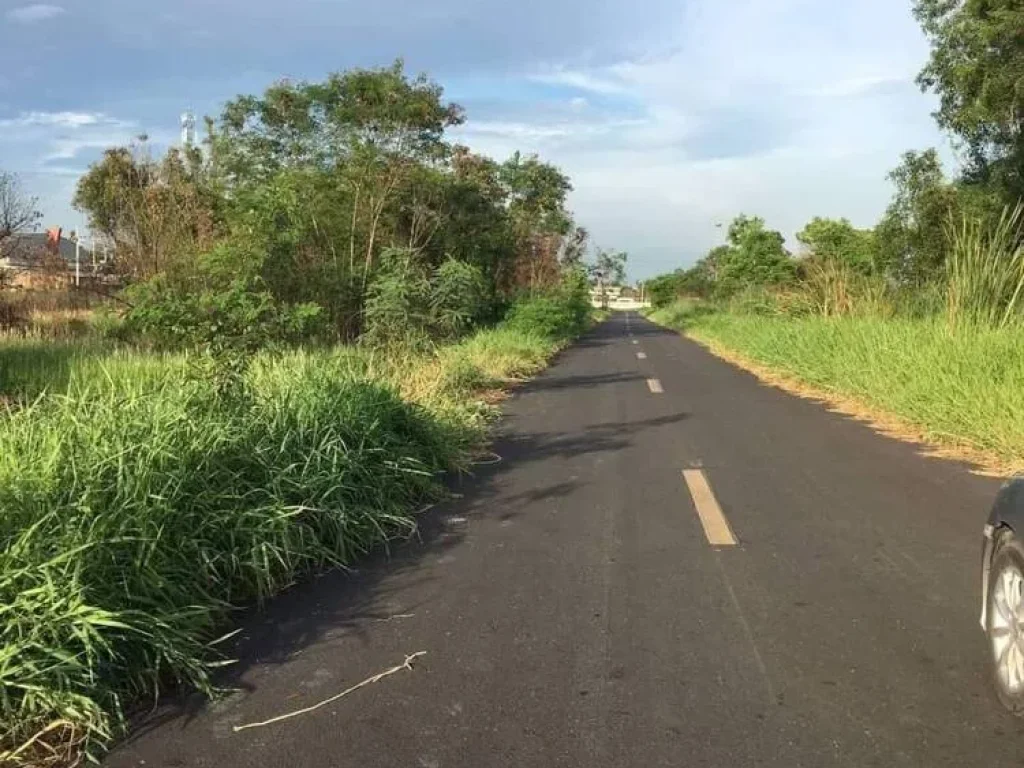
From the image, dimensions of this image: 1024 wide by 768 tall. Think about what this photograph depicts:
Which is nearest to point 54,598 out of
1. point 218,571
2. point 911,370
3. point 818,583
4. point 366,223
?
point 218,571

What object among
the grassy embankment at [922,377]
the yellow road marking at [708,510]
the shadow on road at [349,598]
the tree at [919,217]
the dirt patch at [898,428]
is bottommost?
the shadow on road at [349,598]

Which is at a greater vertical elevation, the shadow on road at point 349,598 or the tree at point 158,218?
the tree at point 158,218

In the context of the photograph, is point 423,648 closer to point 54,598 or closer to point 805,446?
point 54,598

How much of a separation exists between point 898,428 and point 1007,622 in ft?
27.1

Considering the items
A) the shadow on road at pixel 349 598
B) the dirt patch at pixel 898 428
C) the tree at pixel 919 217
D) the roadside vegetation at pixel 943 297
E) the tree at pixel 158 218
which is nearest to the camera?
the shadow on road at pixel 349 598

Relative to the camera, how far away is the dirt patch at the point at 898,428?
918 cm

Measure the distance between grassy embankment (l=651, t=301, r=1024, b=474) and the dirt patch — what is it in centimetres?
2

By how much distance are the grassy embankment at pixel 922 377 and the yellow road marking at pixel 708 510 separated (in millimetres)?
2866

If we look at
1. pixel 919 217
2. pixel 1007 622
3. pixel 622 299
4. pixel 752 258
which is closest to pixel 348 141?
pixel 919 217

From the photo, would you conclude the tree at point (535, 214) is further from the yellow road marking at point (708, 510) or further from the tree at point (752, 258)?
the yellow road marking at point (708, 510)

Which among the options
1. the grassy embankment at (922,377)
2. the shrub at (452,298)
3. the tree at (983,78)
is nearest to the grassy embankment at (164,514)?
the grassy embankment at (922,377)

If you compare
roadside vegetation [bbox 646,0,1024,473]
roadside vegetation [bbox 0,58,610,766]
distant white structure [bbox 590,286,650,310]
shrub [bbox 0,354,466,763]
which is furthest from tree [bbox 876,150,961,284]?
distant white structure [bbox 590,286,650,310]

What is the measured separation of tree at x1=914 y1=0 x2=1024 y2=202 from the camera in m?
15.1

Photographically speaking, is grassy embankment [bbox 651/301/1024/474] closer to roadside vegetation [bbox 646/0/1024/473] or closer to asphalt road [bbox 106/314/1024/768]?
roadside vegetation [bbox 646/0/1024/473]
